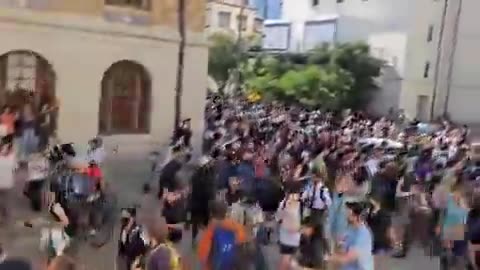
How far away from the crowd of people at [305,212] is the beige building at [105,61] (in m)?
5.11

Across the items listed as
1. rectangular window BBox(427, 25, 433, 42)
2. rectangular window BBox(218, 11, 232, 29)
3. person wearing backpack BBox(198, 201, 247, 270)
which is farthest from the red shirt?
rectangular window BBox(218, 11, 232, 29)

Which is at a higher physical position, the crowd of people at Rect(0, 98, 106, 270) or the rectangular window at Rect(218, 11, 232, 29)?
the rectangular window at Rect(218, 11, 232, 29)

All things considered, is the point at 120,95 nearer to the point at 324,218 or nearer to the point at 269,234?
the point at 269,234

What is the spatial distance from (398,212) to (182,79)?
32.0 feet

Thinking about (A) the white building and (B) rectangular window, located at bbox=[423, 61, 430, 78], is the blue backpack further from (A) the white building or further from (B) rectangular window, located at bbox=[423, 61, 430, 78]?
(B) rectangular window, located at bbox=[423, 61, 430, 78]

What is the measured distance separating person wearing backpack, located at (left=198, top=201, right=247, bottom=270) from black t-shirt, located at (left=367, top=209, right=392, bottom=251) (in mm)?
3819

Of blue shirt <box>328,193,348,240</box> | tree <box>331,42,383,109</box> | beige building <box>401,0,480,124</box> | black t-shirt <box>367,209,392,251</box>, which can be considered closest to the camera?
blue shirt <box>328,193,348,240</box>

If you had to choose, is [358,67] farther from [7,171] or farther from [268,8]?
[7,171]

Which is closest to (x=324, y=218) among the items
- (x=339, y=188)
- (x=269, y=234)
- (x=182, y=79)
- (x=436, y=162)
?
(x=339, y=188)

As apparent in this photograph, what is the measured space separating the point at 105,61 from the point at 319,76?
65.9 feet

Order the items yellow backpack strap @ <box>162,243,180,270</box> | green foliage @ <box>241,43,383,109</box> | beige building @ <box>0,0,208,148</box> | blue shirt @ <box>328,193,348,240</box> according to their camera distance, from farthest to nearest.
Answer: green foliage @ <box>241,43,383,109</box>, beige building @ <box>0,0,208,148</box>, blue shirt @ <box>328,193,348,240</box>, yellow backpack strap @ <box>162,243,180,270</box>

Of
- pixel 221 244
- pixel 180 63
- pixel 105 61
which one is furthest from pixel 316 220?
pixel 180 63

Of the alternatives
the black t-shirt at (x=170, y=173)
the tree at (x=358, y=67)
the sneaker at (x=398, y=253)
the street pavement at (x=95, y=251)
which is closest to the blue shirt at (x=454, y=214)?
the street pavement at (x=95, y=251)

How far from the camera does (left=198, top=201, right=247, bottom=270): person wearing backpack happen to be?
644 centimetres
